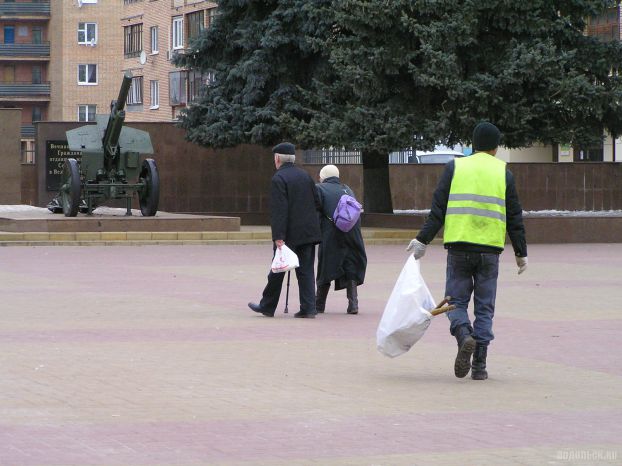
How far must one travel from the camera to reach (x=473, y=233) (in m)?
9.70

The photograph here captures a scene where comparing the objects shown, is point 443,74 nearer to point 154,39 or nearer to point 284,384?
point 284,384

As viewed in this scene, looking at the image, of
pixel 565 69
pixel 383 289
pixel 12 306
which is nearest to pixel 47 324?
pixel 12 306

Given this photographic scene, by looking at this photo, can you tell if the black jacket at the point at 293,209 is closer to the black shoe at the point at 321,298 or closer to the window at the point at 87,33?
the black shoe at the point at 321,298

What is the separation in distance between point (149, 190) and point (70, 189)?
169 cm

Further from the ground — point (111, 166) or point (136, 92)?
point (136, 92)

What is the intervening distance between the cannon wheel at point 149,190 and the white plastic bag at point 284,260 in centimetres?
1554

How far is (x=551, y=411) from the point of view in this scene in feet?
27.6

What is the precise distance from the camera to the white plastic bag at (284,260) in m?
13.5

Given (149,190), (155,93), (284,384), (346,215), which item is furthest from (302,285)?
(155,93)

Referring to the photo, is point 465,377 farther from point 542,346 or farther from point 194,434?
point 194,434

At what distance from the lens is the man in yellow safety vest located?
972 centimetres

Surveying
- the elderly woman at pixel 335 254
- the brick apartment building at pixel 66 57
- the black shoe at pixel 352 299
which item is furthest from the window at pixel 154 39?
the black shoe at pixel 352 299

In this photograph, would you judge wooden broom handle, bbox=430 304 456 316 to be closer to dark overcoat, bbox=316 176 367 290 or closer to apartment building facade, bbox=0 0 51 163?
dark overcoat, bbox=316 176 367 290

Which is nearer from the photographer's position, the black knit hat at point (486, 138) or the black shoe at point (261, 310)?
the black knit hat at point (486, 138)
